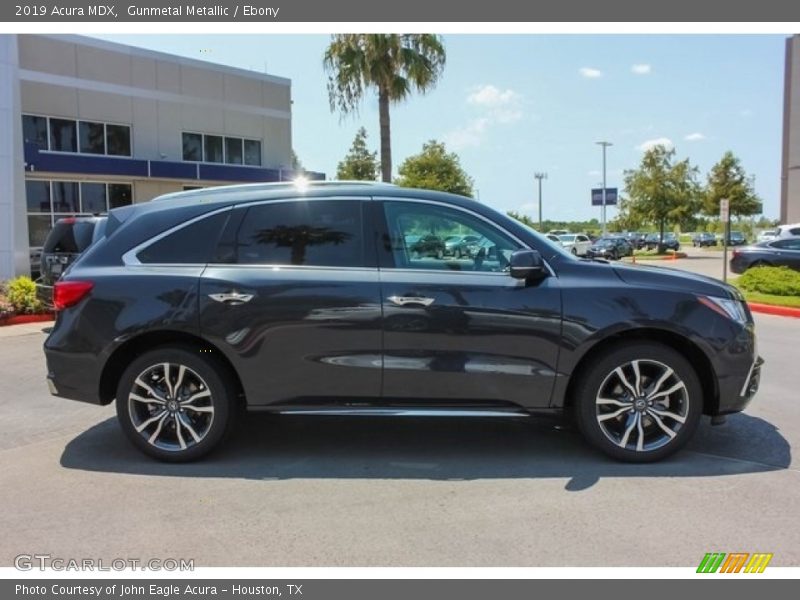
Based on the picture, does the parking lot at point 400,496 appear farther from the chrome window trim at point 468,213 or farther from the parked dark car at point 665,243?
the parked dark car at point 665,243

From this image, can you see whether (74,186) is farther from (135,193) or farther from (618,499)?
(618,499)

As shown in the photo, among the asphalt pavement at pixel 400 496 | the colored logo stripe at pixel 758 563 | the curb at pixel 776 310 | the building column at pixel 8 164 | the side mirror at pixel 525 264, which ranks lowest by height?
the colored logo stripe at pixel 758 563

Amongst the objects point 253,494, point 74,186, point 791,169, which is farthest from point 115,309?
point 791,169

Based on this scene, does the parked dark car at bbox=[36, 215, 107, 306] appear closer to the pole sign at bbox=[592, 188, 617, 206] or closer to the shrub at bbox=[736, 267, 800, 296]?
the shrub at bbox=[736, 267, 800, 296]

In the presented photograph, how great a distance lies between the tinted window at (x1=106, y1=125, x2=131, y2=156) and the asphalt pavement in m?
18.5

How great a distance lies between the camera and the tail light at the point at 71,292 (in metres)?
4.73

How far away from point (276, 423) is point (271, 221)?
1843 millimetres

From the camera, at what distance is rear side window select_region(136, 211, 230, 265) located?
15.7 ft

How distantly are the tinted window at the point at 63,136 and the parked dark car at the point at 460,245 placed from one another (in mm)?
19756

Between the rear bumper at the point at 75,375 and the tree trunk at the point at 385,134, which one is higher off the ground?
the tree trunk at the point at 385,134

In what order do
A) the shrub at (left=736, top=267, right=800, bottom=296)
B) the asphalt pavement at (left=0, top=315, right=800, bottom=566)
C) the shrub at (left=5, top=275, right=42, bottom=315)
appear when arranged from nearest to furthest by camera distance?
1. the asphalt pavement at (left=0, top=315, right=800, bottom=566)
2. the shrub at (left=5, top=275, right=42, bottom=315)
3. the shrub at (left=736, top=267, right=800, bottom=296)

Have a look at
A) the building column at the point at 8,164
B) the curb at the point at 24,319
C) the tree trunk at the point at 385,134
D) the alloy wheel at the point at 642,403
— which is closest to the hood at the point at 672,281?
the alloy wheel at the point at 642,403

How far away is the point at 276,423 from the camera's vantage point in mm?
5754

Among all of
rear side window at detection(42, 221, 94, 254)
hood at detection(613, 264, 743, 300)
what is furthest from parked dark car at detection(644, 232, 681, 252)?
hood at detection(613, 264, 743, 300)
